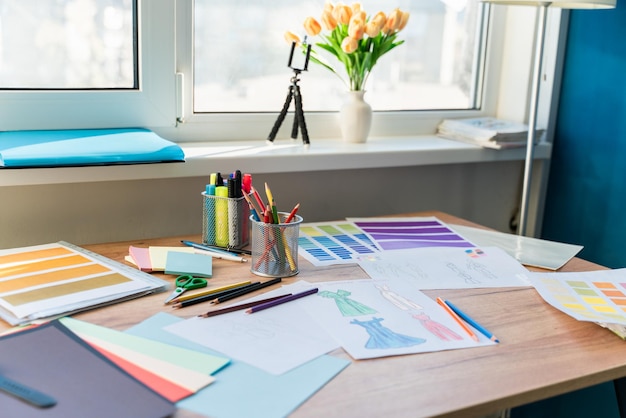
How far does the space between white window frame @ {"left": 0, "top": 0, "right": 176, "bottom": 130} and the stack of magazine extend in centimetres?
78

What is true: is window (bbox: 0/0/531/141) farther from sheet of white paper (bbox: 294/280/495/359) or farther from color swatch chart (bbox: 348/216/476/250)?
sheet of white paper (bbox: 294/280/495/359)

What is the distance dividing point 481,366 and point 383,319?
18cm

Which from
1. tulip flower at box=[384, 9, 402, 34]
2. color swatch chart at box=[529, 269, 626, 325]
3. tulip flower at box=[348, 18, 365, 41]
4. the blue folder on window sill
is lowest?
color swatch chart at box=[529, 269, 626, 325]

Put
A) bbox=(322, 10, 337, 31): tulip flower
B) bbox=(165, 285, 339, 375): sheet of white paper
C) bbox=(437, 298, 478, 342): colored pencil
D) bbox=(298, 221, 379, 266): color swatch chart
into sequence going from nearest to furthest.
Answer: bbox=(165, 285, 339, 375): sheet of white paper
bbox=(437, 298, 478, 342): colored pencil
bbox=(298, 221, 379, 266): color swatch chart
bbox=(322, 10, 337, 31): tulip flower

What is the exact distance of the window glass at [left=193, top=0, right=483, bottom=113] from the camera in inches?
67.9

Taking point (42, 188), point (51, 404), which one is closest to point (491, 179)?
point (42, 188)

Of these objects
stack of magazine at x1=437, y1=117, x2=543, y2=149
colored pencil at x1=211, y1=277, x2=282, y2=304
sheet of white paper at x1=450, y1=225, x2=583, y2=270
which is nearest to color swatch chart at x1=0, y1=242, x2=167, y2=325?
colored pencil at x1=211, y1=277, x2=282, y2=304

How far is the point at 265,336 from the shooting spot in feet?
3.26

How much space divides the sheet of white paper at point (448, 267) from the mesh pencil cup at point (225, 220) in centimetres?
24

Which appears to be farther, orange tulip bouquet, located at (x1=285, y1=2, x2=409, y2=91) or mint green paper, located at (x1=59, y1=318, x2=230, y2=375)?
orange tulip bouquet, located at (x1=285, y1=2, x2=409, y2=91)

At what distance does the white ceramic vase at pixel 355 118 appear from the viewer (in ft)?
5.90

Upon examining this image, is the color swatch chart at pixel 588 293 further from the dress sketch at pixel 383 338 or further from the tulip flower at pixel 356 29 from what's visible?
the tulip flower at pixel 356 29

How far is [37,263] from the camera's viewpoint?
1.21m

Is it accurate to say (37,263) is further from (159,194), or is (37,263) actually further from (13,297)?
(159,194)
